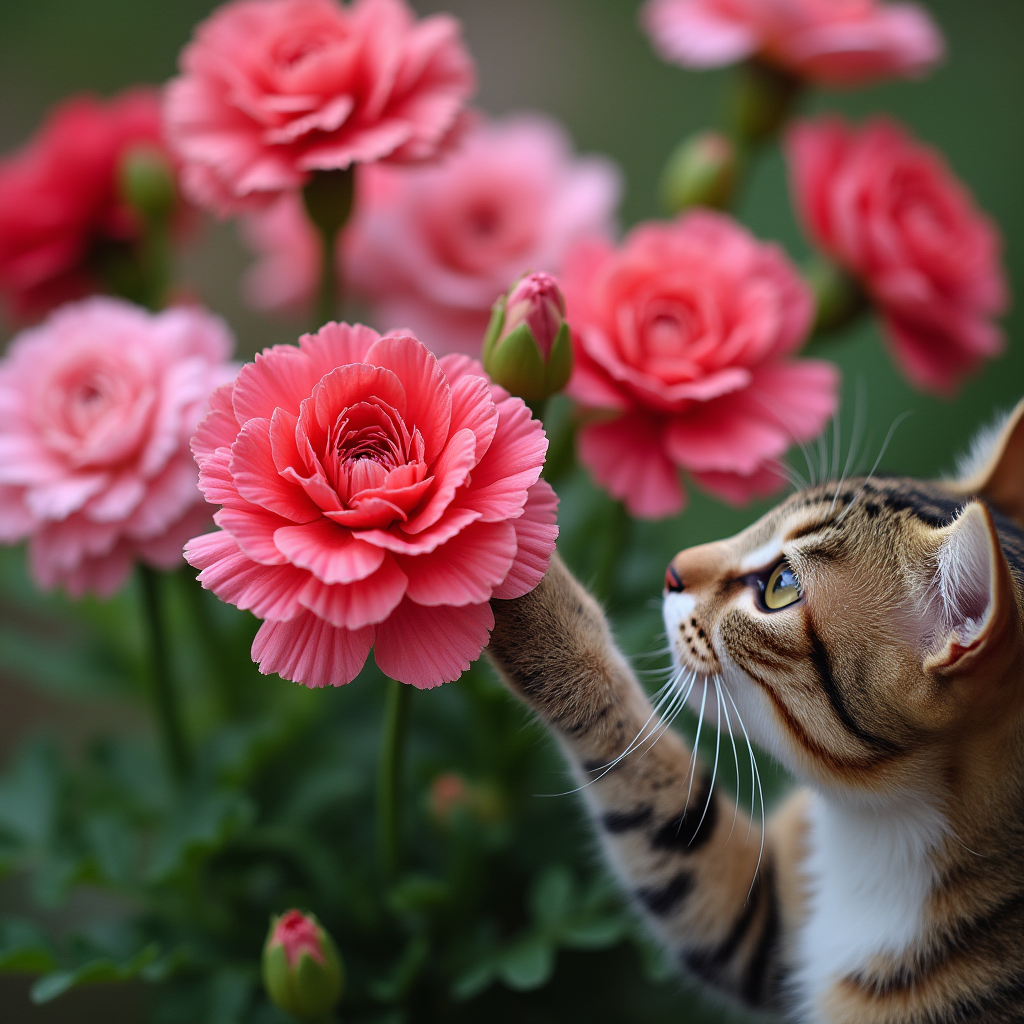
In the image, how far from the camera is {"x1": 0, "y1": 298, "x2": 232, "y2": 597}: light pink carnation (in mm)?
416

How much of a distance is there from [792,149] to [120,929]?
1.82ft

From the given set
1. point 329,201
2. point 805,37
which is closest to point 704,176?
point 805,37

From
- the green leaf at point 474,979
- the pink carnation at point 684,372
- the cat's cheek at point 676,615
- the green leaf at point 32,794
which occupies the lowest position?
the green leaf at point 474,979

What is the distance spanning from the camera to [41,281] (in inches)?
22.8

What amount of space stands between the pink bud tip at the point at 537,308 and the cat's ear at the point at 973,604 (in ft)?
0.52

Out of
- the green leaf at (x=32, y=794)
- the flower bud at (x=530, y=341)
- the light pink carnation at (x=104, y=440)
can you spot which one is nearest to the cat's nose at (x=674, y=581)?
the flower bud at (x=530, y=341)

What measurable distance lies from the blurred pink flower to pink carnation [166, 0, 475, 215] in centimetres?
11

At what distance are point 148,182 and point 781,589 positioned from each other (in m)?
0.39

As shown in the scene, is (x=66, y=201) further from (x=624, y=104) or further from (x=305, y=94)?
(x=624, y=104)

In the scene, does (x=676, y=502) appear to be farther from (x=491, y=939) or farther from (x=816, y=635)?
(x=491, y=939)

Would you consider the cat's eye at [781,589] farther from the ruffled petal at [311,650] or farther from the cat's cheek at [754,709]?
the ruffled petal at [311,650]

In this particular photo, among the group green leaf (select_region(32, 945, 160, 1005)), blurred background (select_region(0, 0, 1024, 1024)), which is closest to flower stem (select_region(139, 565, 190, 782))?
green leaf (select_region(32, 945, 160, 1005))

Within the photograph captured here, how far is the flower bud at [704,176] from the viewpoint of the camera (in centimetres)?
55

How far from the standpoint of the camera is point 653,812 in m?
0.45
